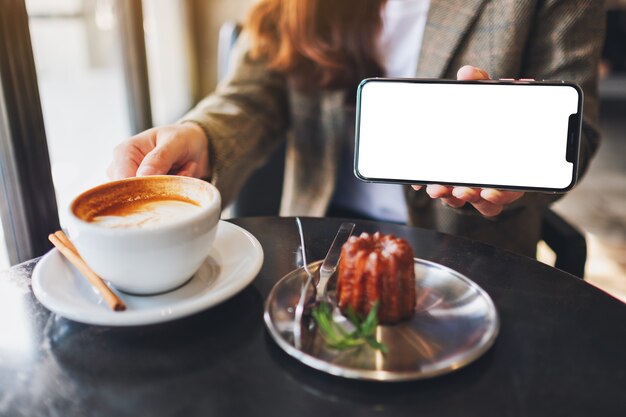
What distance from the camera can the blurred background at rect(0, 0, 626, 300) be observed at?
67.7 inches

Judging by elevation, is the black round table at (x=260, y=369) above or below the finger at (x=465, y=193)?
below

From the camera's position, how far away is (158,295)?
0.47 m

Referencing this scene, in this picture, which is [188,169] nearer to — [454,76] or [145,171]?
[145,171]

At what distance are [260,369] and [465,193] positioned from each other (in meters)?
0.28

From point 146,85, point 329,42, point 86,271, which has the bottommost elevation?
point 146,85

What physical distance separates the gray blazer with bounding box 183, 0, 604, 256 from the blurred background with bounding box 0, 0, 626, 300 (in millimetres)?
645

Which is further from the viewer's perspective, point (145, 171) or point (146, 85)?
point (146, 85)

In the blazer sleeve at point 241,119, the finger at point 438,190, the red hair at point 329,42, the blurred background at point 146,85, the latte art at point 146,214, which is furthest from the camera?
the blurred background at point 146,85

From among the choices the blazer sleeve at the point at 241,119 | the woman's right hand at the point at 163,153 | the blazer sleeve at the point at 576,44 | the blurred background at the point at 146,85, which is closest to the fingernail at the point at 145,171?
the woman's right hand at the point at 163,153

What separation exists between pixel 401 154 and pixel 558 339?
234 millimetres

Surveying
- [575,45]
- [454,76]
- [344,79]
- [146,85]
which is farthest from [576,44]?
[146,85]

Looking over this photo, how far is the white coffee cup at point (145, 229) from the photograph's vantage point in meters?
0.43

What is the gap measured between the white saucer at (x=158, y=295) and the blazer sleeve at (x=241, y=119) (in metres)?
0.30

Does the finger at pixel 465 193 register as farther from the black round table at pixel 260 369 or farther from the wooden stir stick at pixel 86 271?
the wooden stir stick at pixel 86 271
